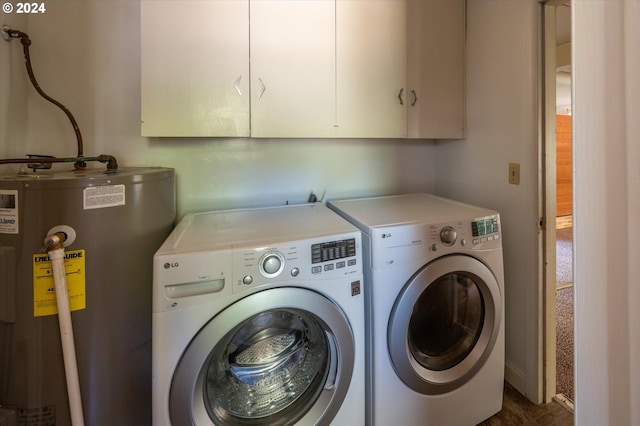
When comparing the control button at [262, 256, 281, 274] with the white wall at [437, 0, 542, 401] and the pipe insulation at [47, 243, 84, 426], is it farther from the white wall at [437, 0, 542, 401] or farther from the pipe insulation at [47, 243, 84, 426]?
the white wall at [437, 0, 542, 401]

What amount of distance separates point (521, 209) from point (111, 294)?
6.00 feet

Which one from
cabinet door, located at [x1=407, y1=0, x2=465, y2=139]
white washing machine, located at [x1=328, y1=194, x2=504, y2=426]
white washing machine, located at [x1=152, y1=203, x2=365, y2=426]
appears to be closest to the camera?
white washing machine, located at [x1=152, y1=203, x2=365, y2=426]

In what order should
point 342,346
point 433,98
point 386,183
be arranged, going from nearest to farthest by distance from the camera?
1. point 342,346
2. point 433,98
3. point 386,183

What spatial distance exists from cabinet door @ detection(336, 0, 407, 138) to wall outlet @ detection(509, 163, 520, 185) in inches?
22.9

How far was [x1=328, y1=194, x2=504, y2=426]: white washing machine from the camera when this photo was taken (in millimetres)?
1118

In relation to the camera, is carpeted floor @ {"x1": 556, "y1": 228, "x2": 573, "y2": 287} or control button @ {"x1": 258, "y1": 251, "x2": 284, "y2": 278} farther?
carpeted floor @ {"x1": 556, "y1": 228, "x2": 573, "y2": 287}

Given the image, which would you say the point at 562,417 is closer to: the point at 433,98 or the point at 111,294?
the point at 433,98

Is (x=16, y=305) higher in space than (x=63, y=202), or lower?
lower

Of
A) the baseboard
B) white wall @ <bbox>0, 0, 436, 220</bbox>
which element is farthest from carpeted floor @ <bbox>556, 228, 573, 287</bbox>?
white wall @ <bbox>0, 0, 436, 220</bbox>

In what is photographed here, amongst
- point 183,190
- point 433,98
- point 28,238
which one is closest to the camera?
point 28,238

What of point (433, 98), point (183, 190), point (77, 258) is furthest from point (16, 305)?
point (433, 98)

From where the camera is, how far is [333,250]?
104 cm

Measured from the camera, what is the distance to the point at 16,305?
36.6 inches

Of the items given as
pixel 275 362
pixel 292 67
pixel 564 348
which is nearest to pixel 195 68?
pixel 292 67
